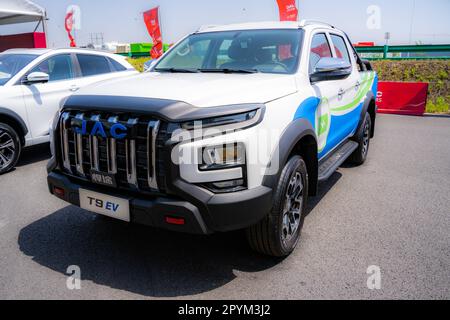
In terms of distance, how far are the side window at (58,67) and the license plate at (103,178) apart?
3869 millimetres

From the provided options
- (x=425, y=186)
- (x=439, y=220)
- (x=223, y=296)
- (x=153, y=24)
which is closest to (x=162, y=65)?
(x=223, y=296)

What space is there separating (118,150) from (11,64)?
14.3 ft

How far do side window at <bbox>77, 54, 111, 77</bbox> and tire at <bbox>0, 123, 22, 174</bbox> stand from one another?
1.65 metres

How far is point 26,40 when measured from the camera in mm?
15922

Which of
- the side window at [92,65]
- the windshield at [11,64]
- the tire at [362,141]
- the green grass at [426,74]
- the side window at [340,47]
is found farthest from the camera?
the green grass at [426,74]

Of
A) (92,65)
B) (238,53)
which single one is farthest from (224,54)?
(92,65)

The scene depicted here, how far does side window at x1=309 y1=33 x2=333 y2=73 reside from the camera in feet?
12.1

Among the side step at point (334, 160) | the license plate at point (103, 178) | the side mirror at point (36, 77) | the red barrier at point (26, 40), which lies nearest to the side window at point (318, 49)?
the side step at point (334, 160)

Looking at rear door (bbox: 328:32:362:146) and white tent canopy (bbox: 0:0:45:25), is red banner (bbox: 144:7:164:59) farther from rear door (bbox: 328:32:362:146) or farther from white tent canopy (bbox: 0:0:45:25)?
rear door (bbox: 328:32:362:146)

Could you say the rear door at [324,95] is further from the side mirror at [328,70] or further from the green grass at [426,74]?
the green grass at [426,74]

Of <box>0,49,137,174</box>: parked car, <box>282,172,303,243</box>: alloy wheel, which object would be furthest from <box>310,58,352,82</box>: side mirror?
<box>0,49,137,174</box>: parked car

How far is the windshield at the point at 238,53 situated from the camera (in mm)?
3557

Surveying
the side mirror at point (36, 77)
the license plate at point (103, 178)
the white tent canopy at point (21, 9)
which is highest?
the white tent canopy at point (21, 9)

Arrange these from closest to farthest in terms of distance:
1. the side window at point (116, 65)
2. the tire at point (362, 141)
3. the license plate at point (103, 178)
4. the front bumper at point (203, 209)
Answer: the front bumper at point (203, 209) < the license plate at point (103, 178) < the tire at point (362, 141) < the side window at point (116, 65)
